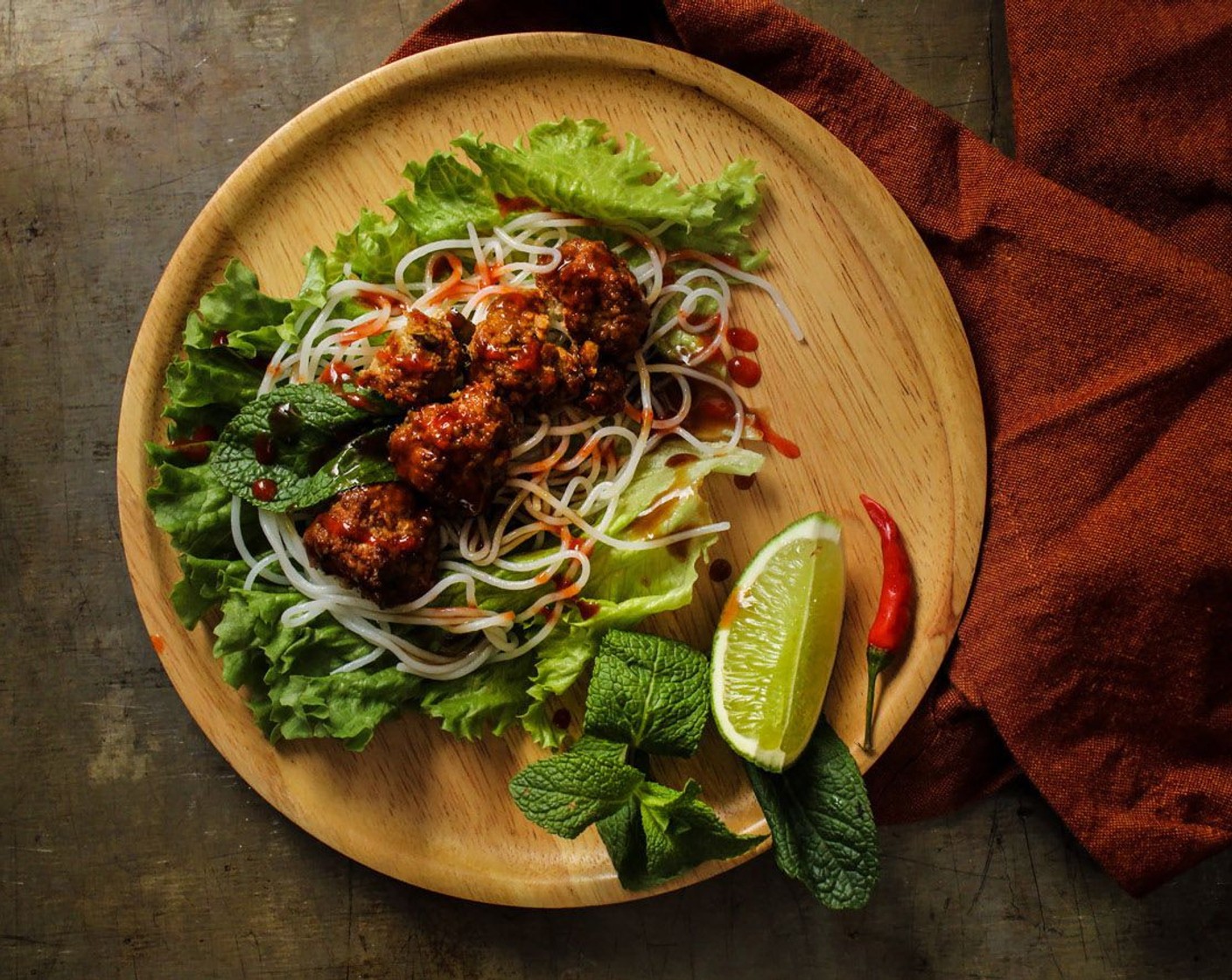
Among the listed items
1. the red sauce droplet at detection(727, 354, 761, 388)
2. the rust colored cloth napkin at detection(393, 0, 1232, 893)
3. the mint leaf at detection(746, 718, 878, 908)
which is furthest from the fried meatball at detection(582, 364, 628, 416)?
the mint leaf at detection(746, 718, 878, 908)

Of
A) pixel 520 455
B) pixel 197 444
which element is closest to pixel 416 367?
pixel 520 455

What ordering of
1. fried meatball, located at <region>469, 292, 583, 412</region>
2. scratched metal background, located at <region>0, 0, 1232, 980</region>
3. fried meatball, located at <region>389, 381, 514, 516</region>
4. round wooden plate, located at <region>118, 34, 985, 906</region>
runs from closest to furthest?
fried meatball, located at <region>389, 381, 514, 516</region> < fried meatball, located at <region>469, 292, 583, 412</region> < round wooden plate, located at <region>118, 34, 985, 906</region> < scratched metal background, located at <region>0, 0, 1232, 980</region>

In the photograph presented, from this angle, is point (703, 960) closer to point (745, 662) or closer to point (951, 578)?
point (745, 662)

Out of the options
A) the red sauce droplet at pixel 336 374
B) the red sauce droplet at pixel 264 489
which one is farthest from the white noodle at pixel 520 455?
the red sauce droplet at pixel 264 489

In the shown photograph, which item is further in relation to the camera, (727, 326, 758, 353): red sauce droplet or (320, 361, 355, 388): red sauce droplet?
(727, 326, 758, 353): red sauce droplet

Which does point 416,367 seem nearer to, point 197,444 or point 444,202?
point 444,202

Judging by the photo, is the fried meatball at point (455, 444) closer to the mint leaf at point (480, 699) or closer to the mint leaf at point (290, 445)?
the mint leaf at point (290, 445)

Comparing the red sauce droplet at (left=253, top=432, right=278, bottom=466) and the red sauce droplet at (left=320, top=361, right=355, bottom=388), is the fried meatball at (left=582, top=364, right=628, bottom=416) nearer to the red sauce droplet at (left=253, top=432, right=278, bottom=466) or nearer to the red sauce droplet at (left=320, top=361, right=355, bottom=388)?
the red sauce droplet at (left=320, top=361, right=355, bottom=388)
